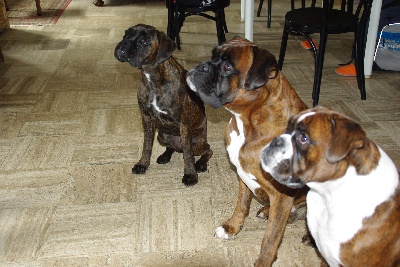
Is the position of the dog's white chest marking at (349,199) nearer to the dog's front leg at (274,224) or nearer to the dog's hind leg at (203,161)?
the dog's front leg at (274,224)

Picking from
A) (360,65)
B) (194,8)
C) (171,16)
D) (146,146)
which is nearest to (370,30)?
(360,65)

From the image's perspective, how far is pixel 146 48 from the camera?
87.1 inches

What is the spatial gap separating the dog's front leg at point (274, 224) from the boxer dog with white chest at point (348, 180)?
0.28m

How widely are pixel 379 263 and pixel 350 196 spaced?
257mm

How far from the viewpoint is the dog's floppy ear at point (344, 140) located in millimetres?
1327

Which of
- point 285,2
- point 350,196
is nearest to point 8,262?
point 350,196

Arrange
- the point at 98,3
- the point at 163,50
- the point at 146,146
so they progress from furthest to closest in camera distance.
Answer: the point at 98,3, the point at 146,146, the point at 163,50

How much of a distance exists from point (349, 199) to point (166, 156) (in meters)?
1.54

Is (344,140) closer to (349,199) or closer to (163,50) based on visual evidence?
(349,199)

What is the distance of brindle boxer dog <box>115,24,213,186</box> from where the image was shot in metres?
2.22

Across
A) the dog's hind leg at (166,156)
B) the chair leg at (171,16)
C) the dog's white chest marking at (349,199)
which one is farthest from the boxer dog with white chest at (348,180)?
the chair leg at (171,16)

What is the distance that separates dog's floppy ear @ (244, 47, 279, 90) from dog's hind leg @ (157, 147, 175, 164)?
1.26 meters

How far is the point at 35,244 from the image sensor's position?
2.12 m

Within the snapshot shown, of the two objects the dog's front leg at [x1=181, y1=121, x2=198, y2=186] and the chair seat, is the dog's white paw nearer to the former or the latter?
the dog's front leg at [x1=181, y1=121, x2=198, y2=186]
